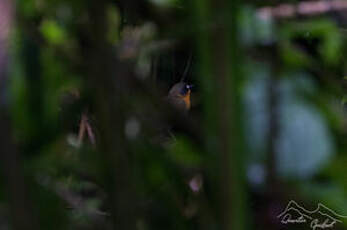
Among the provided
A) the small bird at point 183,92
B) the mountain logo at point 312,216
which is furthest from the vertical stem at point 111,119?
the small bird at point 183,92

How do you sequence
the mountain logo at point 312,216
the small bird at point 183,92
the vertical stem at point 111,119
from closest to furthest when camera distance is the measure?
the vertical stem at point 111,119 < the mountain logo at point 312,216 < the small bird at point 183,92

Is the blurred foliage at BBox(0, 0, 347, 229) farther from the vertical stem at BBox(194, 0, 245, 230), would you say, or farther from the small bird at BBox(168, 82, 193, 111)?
the small bird at BBox(168, 82, 193, 111)

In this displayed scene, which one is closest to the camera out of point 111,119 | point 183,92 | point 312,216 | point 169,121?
point 111,119

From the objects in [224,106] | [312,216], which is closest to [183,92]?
[312,216]

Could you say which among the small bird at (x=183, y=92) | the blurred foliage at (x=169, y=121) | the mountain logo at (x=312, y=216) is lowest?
the mountain logo at (x=312, y=216)

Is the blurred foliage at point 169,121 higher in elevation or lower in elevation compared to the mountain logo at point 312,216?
higher

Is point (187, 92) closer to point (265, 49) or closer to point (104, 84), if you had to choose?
point (265, 49)

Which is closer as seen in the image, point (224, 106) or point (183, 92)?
point (224, 106)

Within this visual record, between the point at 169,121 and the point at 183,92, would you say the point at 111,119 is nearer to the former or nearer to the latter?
the point at 169,121

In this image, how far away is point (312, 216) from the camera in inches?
27.3

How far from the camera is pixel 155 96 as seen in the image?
A: 322 millimetres

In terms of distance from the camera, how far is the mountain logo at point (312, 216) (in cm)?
66

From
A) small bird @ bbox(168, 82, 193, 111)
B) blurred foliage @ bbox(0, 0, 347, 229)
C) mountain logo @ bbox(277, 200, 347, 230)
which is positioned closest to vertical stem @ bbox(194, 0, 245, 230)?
blurred foliage @ bbox(0, 0, 347, 229)

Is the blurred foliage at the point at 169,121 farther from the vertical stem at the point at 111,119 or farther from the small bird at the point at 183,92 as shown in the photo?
the small bird at the point at 183,92
